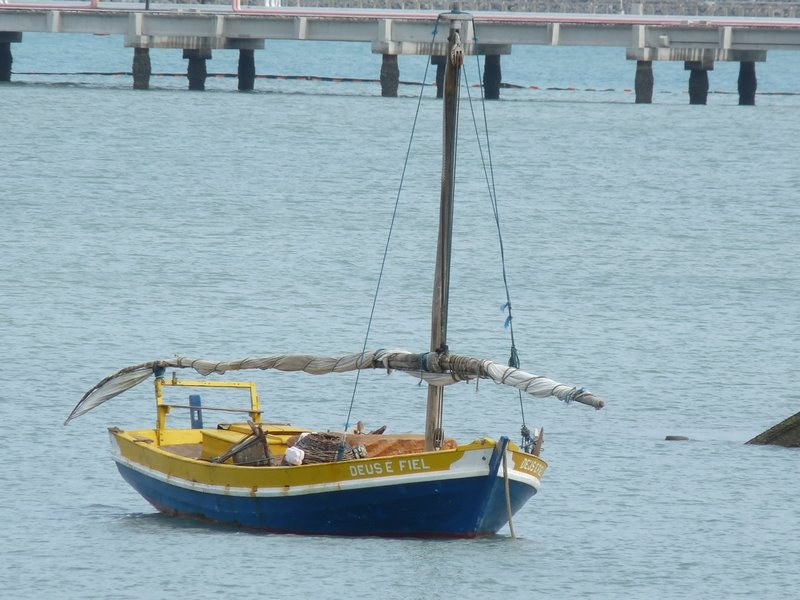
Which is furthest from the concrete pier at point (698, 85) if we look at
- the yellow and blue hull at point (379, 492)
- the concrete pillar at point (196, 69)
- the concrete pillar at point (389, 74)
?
the yellow and blue hull at point (379, 492)

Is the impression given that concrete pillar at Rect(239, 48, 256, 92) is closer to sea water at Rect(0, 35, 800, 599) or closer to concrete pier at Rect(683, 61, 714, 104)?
sea water at Rect(0, 35, 800, 599)

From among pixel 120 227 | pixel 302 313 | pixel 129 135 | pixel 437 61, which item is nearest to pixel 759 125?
pixel 437 61

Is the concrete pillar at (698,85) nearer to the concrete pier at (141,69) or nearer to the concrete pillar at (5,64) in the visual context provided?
the concrete pier at (141,69)

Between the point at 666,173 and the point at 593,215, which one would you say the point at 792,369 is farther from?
the point at 666,173

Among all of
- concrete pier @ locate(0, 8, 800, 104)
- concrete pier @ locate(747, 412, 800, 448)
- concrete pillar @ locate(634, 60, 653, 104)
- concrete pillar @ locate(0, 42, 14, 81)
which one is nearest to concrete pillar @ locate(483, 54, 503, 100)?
concrete pier @ locate(0, 8, 800, 104)

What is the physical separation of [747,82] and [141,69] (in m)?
41.8

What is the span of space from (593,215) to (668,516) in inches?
1943

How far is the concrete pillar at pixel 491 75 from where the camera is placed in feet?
348

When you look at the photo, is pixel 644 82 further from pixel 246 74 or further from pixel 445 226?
pixel 445 226

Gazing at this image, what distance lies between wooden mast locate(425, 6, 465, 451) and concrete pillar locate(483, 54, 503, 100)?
80167mm

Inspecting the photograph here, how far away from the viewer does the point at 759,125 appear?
12400cm

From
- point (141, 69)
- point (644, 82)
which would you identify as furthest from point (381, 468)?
point (141, 69)

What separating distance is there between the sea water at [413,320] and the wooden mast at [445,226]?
6.09ft

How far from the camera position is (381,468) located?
2409 centimetres
